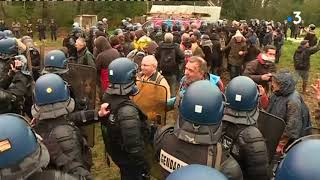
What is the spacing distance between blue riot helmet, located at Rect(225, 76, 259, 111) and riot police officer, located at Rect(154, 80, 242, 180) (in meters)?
0.54

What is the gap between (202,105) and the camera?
2.56m

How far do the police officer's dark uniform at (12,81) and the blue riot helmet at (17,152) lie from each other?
251 centimetres

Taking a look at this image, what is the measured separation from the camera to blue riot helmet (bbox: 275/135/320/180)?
1.61 meters

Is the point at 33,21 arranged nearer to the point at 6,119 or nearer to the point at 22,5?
the point at 22,5

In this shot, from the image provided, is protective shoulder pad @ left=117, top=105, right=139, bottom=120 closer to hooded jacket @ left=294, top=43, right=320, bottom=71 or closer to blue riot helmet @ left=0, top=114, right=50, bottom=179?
blue riot helmet @ left=0, top=114, right=50, bottom=179

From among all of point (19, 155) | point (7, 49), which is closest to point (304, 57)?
point (7, 49)

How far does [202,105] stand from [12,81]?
11.0 feet

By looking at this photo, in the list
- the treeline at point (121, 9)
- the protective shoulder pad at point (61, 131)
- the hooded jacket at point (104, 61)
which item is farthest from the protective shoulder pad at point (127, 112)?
the treeline at point (121, 9)

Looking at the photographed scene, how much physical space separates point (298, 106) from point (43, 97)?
2762mm

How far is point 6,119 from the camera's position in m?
2.12

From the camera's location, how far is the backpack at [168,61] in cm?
805

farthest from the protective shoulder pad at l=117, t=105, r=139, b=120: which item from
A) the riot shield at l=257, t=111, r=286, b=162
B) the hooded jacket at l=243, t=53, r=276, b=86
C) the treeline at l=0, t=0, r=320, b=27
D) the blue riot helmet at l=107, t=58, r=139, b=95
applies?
the treeline at l=0, t=0, r=320, b=27

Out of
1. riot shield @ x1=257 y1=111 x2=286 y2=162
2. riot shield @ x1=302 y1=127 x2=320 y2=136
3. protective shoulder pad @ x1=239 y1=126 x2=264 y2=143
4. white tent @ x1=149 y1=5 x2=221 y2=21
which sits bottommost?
riot shield @ x1=302 y1=127 x2=320 y2=136

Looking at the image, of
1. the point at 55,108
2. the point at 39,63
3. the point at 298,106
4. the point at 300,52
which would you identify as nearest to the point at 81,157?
the point at 55,108
